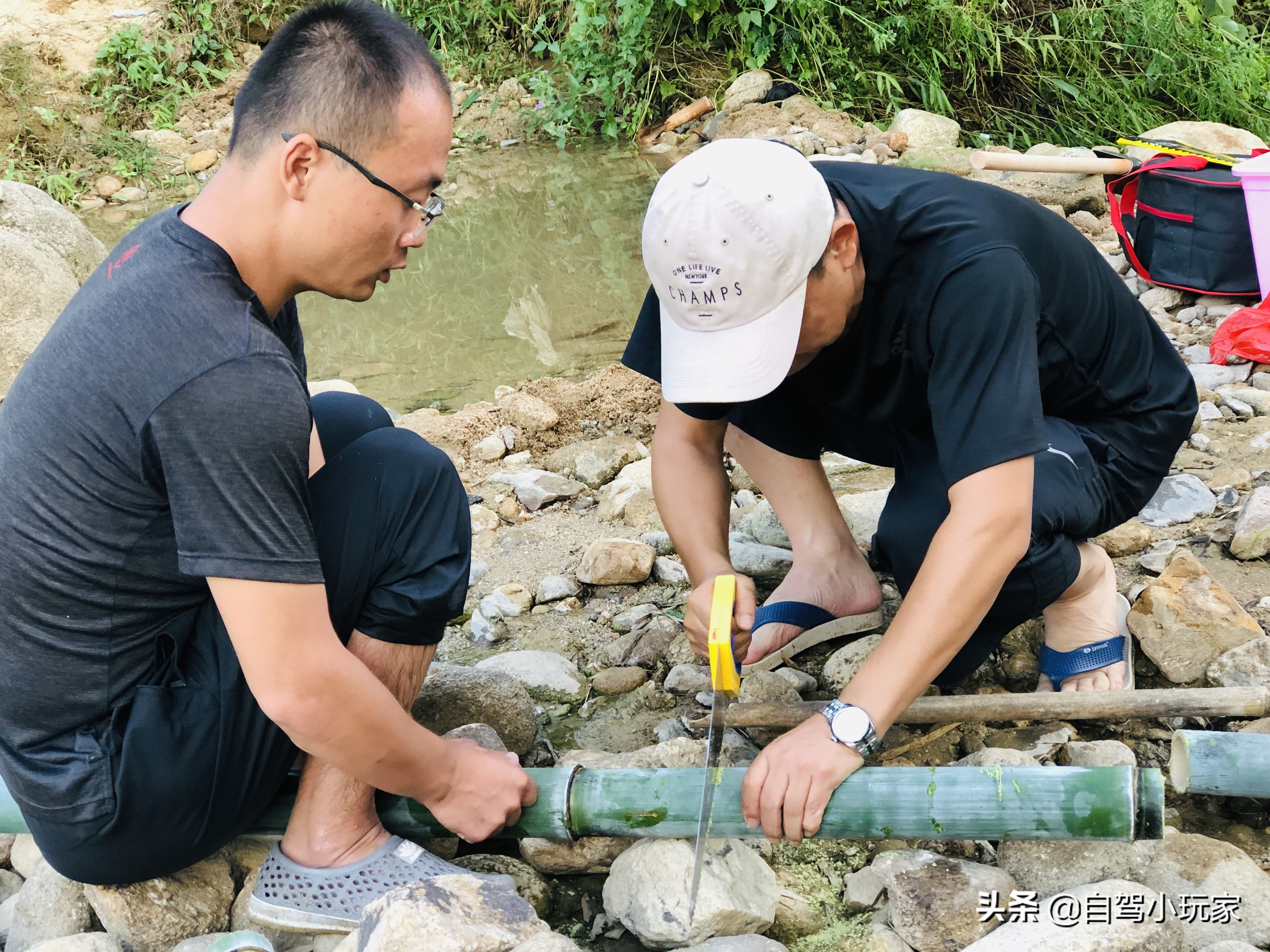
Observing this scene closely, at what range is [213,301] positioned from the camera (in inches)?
59.5

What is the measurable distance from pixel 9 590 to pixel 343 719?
1.70 feet

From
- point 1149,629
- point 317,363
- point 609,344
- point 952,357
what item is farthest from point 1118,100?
point 952,357

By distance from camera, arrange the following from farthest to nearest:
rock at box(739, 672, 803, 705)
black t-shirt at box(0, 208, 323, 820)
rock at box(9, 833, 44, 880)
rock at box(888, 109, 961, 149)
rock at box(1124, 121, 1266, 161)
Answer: rock at box(888, 109, 961, 149) < rock at box(1124, 121, 1266, 161) < rock at box(739, 672, 803, 705) < rock at box(9, 833, 44, 880) < black t-shirt at box(0, 208, 323, 820)

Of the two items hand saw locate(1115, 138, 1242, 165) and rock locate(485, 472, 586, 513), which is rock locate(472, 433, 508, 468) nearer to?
rock locate(485, 472, 586, 513)

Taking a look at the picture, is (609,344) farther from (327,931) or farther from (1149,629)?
(327,931)

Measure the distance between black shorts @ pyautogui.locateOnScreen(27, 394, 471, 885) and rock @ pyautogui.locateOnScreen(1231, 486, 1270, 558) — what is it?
193cm

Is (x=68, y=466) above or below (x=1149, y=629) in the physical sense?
above

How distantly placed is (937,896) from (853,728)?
0.32 meters

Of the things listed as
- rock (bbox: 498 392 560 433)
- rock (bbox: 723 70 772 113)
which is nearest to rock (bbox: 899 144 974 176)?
rock (bbox: 723 70 772 113)

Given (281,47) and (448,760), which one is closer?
(281,47)

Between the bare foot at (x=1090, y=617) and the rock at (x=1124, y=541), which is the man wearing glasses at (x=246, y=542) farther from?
the rock at (x=1124, y=541)

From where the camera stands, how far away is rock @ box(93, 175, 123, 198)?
820 centimetres

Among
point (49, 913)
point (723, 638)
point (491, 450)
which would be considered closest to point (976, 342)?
point (723, 638)

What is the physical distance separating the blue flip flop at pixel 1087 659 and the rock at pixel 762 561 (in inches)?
27.6
